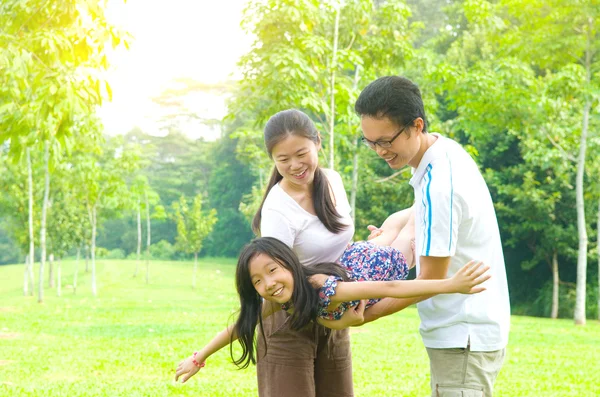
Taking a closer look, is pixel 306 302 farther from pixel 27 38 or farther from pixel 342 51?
pixel 342 51

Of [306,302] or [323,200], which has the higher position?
[323,200]

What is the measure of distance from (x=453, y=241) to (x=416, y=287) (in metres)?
0.20

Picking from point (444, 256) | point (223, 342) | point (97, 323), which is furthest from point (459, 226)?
point (97, 323)

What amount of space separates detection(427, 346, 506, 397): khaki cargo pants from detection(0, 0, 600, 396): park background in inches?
42.0

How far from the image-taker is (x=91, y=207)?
76.1 ft

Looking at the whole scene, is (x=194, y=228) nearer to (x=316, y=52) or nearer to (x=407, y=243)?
(x=316, y=52)

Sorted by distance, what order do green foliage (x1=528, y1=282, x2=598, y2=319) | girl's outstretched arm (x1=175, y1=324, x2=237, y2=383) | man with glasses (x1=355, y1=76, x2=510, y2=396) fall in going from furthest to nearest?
green foliage (x1=528, y1=282, x2=598, y2=319)
girl's outstretched arm (x1=175, y1=324, x2=237, y2=383)
man with glasses (x1=355, y1=76, x2=510, y2=396)

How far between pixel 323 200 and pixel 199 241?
27.2 meters

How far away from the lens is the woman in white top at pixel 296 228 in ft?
A: 9.75

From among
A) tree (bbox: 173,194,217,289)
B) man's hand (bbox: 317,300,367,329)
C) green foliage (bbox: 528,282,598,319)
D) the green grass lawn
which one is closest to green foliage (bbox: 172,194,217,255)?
tree (bbox: 173,194,217,289)

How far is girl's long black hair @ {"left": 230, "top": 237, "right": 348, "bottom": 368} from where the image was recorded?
2.77 meters

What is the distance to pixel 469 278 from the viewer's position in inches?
91.7

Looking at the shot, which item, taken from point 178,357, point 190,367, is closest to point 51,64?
point 190,367

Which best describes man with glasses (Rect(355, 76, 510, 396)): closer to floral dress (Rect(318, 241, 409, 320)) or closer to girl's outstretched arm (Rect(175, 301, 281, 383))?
floral dress (Rect(318, 241, 409, 320))
